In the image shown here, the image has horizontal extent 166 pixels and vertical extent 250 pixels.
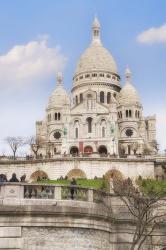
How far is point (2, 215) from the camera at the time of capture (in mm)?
23203

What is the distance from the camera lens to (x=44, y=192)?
79.6ft

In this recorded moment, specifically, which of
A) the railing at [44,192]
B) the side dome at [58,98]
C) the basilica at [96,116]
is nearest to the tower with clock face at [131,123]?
the basilica at [96,116]

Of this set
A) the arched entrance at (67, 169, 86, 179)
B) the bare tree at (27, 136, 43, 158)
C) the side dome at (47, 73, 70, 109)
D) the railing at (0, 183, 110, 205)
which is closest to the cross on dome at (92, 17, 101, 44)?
the side dome at (47, 73, 70, 109)

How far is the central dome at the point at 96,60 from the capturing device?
14875 cm

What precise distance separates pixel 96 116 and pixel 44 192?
341 feet

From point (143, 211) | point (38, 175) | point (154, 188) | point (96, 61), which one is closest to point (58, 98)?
point (96, 61)

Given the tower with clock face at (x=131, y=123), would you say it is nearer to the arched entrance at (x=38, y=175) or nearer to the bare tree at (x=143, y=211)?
the arched entrance at (x=38, y=175)

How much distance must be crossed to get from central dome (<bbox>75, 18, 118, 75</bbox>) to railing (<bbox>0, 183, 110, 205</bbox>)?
12366 centimetres

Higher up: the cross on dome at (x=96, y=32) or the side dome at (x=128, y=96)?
the cross on dome at (x=96, y=32)

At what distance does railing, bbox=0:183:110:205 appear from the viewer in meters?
23.8

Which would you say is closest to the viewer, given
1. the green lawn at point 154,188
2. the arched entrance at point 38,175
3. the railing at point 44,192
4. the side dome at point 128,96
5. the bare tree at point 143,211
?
the railing at point 44,192

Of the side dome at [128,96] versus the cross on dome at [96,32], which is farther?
the cross on dome at [96,32]

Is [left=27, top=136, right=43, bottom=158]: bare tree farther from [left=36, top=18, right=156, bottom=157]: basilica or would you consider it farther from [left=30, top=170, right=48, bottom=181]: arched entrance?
[left=30, top=170, right=48, bottom=181]: arched entrance

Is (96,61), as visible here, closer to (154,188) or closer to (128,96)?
(128,96)
